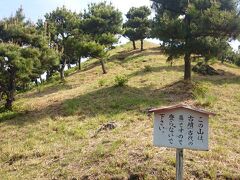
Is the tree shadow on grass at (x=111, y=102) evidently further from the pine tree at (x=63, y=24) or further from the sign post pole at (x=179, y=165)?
the pine tree at (x=63, y=24)

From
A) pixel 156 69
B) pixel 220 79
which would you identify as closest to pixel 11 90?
pixel 156 69

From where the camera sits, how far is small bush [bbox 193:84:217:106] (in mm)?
19109

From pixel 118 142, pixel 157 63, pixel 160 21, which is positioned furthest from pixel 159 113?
pixel 157 63

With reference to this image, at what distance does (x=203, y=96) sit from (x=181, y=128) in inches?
491

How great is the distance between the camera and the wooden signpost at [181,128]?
8.79m

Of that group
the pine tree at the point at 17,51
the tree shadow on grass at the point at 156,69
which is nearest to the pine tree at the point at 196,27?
the tree shadow on grass at the point at 156,69

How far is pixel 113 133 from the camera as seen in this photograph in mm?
15562

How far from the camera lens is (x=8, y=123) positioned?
1953cm

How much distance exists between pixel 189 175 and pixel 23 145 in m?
7.75

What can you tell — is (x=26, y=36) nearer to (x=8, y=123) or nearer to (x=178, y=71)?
(x=8, y=123)

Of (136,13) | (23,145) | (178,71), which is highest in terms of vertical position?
(136,13)

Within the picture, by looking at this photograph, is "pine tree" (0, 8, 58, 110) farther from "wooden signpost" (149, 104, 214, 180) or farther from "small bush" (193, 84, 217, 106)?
"wooden signpost" (149, 104, 214, 180)

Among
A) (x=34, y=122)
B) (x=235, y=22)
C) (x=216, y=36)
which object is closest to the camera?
(x=34, y=122)

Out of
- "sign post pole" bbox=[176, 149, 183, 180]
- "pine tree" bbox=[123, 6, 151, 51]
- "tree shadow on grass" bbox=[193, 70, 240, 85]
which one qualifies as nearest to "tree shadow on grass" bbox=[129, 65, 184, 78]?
"tree shadow on grass" bbox=[193, 70, 240, 85]
